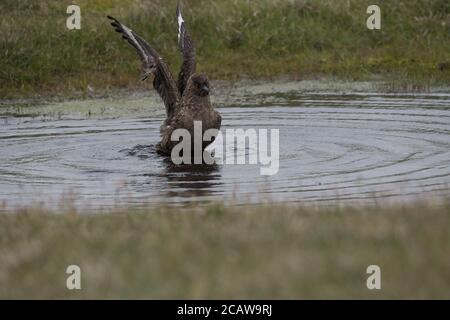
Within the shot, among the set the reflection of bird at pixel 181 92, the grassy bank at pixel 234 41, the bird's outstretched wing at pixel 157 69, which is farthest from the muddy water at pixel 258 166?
the grassy bank at pixel 234 41

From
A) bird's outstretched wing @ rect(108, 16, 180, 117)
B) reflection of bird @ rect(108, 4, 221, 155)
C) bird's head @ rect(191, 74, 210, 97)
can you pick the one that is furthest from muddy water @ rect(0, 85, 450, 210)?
bird's head @ rect(191, 74, 210, 97)

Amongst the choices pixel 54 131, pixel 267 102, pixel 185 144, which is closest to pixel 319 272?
pixel 185 144

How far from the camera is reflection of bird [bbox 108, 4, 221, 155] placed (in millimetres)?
11969

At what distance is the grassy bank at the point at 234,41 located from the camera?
18.0 m

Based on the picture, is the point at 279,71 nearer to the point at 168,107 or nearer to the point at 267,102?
the point at 267,102

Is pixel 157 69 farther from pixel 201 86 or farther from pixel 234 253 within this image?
pixel 234 253

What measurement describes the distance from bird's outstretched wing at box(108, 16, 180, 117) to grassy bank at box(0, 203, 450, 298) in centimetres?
547

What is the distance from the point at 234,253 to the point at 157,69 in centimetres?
701

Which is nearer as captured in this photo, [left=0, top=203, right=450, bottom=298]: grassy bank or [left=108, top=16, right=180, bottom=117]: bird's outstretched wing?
[left=0, top=203, right=450, bottom=298]: grassy bank

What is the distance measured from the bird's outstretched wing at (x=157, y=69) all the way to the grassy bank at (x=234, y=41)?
15.8ft

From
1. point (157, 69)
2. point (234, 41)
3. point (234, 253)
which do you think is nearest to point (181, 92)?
point (157, 69)

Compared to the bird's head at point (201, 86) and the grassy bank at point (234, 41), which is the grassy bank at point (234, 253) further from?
the grassy bank at point (234, 41)

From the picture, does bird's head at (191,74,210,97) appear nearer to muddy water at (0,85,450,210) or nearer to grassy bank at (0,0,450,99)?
muddy water at (0,85,450,210)

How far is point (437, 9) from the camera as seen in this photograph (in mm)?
20406
